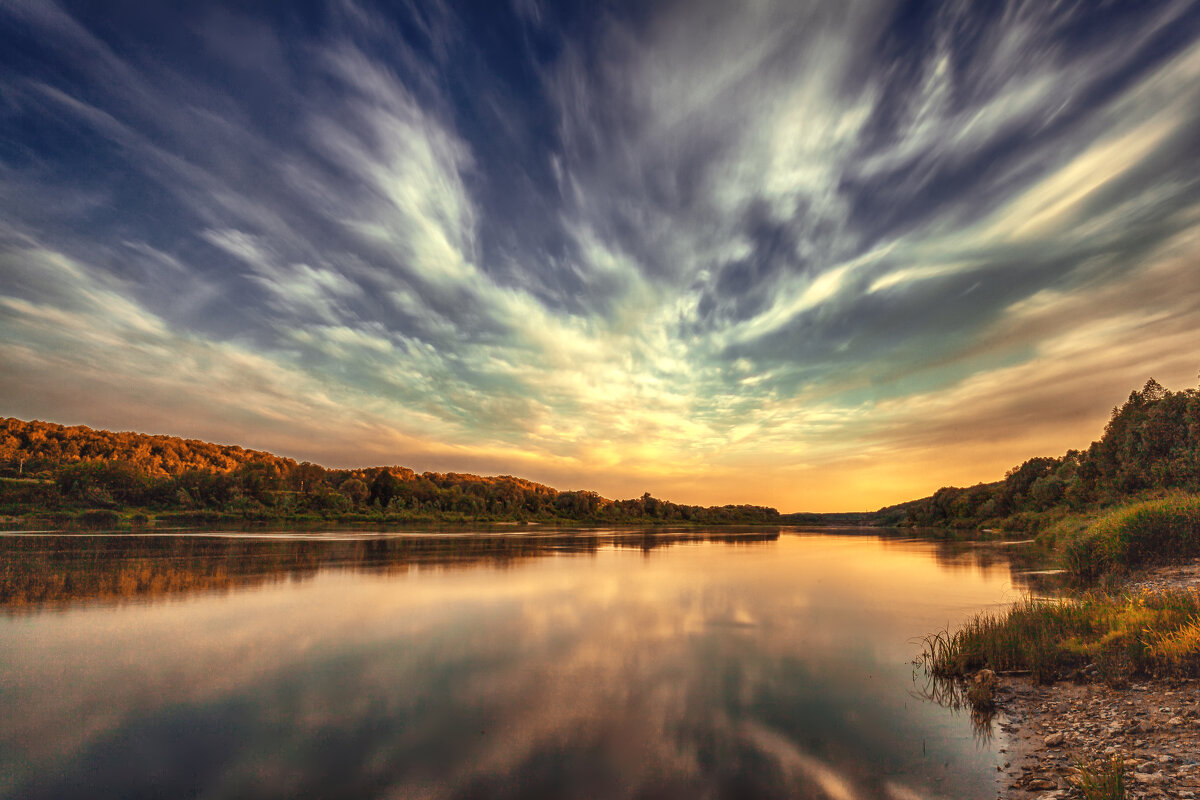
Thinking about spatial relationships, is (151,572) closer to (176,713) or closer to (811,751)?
(176,713)

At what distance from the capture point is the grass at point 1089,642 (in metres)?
9.13

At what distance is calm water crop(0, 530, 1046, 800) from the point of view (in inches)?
285

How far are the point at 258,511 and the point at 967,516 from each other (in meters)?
167

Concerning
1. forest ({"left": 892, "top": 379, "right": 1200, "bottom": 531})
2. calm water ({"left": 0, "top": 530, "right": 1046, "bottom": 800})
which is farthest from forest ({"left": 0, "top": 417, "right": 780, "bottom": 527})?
forest ({"left": 892, "top": 379, "right": 1200, "bottom": 531})

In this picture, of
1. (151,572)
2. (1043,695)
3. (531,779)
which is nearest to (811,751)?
(531,779)

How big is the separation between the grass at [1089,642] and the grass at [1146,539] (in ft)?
37.9

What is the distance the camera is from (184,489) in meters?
88.1

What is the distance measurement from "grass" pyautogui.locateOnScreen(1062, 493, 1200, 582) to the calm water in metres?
4.62

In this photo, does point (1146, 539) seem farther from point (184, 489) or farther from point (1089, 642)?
point (184, 489)

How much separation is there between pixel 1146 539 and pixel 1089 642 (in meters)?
16.6

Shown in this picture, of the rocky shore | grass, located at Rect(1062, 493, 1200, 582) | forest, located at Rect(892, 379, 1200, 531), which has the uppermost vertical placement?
forest, located at Rect(892, 379, 1200, 531)

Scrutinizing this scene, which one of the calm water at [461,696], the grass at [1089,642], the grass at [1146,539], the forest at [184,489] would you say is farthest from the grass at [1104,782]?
the forest at [184,489]

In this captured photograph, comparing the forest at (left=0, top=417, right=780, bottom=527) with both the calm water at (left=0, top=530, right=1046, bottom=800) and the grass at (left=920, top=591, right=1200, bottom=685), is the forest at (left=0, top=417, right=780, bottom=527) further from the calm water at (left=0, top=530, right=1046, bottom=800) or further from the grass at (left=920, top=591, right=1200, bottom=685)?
the grass at (left=920, top=591, right=1200, bottom=685)

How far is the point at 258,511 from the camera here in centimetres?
8919
